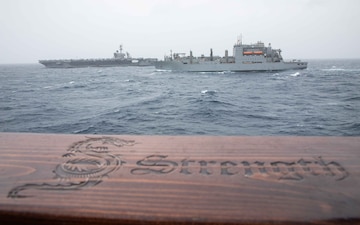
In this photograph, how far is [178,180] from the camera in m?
0.56

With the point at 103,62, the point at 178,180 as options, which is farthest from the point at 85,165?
the point at 103,62

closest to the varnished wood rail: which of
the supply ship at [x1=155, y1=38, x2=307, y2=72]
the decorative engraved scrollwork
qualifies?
the decorative engraved scrollwork

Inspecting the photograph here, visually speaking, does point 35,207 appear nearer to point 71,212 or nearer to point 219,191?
point 71,212

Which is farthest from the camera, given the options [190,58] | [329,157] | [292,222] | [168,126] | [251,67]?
[190,58]

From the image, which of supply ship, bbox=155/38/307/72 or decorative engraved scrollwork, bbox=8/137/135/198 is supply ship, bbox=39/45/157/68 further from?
decorative engraved scrollwork, bbox=8/137/135/198

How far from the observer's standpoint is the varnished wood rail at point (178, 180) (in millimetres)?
474

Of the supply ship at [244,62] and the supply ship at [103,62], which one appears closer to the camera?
the supply ship at [244,62]

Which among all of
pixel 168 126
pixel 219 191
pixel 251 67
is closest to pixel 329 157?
pixel 219 191

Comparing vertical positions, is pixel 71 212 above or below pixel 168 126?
above

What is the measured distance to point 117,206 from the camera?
49 centimetres

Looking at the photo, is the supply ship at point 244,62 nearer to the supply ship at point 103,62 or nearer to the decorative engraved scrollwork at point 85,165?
the supply ship at point 103,62

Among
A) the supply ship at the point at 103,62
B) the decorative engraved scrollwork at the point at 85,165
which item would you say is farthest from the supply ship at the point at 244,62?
the decorative engraved scrollwork at the point at 85,165

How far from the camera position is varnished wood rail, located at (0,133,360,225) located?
1.55 ft

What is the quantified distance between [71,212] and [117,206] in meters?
0.08
